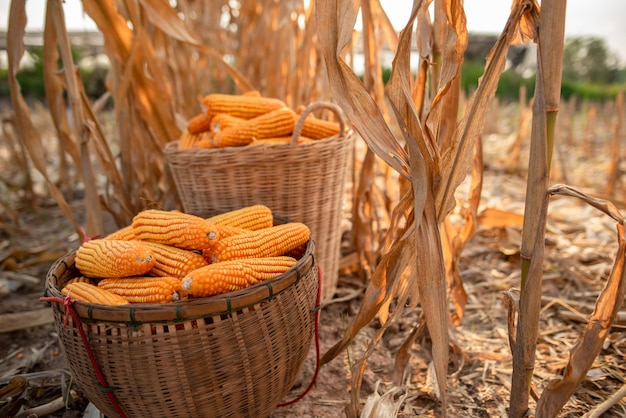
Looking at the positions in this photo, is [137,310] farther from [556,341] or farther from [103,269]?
[556,341]

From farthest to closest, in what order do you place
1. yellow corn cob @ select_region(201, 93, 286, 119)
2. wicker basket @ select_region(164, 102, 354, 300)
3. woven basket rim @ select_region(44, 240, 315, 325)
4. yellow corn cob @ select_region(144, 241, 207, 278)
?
1. yellow corn cob @ select_region(201, 93, 286, 119)
2. wicker basket @ select_region(164, 102, 354, 300)
3. yellow corn cob @ select_region(144, 241, 207, 278)
4. woven basket rim @ select_region(44, 240, 315, 325)

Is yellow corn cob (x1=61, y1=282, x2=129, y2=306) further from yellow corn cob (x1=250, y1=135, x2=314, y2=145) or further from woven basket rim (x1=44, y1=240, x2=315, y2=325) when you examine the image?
yellow corn cob (x1=250, y1=135, x2=314, y2=145)

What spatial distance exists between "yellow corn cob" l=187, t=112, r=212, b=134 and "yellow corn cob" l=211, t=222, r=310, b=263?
32.6 inches

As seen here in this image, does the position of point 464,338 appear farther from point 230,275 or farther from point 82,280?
point 82,280

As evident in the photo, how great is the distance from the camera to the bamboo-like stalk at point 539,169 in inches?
41.3

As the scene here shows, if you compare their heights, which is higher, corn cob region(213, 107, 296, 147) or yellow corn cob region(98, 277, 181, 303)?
corn cob region(213, 107, 296, 147)

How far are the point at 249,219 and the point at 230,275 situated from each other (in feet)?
1.35

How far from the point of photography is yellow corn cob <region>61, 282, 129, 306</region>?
1238mm

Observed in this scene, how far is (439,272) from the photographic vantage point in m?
1.31

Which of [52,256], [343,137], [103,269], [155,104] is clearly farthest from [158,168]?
[103,269]

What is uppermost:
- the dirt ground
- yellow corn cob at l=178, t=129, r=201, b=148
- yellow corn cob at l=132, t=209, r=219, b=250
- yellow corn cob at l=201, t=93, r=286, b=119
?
yellow corn cob at l=201, t=93, r=286, b=119

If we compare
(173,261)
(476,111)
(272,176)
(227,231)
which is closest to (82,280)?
(173,261)

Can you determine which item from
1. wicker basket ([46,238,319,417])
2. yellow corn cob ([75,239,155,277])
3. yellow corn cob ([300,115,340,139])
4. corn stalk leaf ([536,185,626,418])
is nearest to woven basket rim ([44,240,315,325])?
wicker basket ([46,238,319,417])

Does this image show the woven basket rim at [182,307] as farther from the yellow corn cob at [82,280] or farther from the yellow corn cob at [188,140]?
the yellow corn cob at [188,140]
